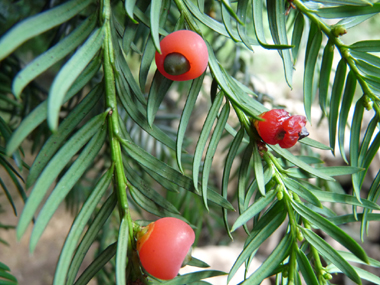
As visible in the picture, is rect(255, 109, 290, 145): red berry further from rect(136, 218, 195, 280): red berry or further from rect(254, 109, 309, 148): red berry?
rect(136, 218, 195, 280): red berry

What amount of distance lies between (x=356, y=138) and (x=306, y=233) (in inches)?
5.5

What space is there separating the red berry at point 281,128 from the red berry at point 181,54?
86mm

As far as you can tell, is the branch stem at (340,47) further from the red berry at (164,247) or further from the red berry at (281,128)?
the red berry at (164,247)

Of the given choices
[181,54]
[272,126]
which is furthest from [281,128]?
[181,54]

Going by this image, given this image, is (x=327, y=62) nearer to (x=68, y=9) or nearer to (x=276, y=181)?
(x=276, y=181)

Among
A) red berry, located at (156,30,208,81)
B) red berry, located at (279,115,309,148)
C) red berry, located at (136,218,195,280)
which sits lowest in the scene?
red berry, located at (136,218,195,280)

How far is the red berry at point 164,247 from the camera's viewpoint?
9.6 inches

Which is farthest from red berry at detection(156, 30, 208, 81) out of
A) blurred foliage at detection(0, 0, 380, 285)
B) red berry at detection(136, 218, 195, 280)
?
red berry at detection(136, 218, 195, 280)

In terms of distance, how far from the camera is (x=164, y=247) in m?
0.24

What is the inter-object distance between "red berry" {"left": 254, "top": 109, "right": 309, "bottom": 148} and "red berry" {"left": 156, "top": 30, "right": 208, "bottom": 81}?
3.4 inches

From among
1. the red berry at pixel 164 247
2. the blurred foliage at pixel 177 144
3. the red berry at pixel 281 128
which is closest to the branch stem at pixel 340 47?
the blurred foliage at pixel 177 144

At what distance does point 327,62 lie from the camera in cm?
35

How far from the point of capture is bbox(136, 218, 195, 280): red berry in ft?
0.80

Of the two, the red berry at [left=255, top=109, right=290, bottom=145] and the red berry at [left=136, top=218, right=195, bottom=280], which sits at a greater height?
the red berry at [left=255, top=109, right=290, bottom=145]
